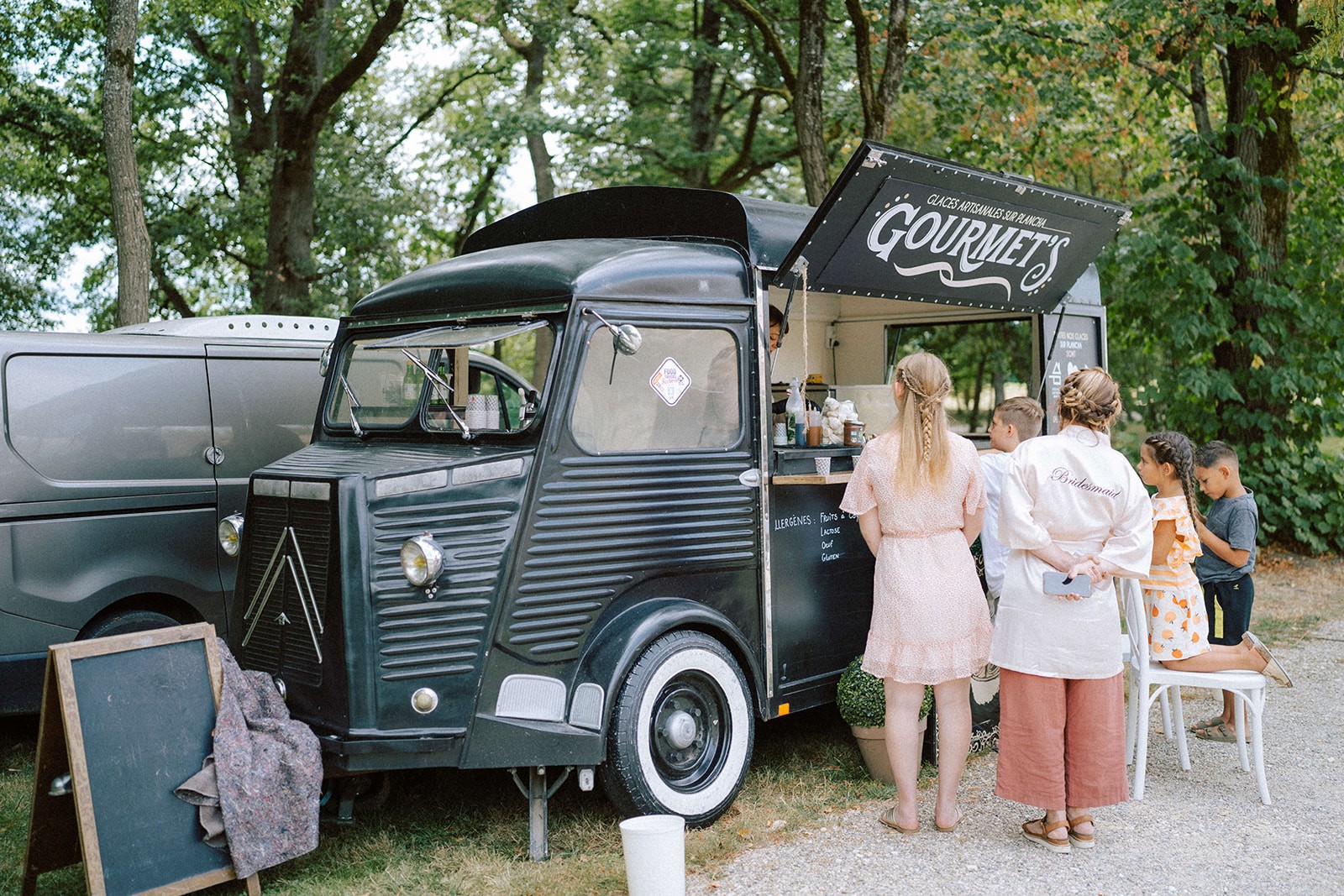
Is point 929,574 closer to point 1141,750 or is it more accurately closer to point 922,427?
point 922,427

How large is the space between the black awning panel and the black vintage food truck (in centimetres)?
2

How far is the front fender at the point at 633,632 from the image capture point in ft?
14.6

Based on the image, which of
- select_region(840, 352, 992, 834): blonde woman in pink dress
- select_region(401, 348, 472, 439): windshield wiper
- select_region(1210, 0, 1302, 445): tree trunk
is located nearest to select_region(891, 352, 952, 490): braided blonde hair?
select_region(840, 352, 992, 834): blonde woman in pink dress

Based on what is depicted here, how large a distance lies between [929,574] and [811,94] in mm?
6857

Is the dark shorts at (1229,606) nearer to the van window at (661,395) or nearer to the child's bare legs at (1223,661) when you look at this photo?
the child's bare legs at (1223,661)

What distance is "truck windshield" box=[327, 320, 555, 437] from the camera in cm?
473

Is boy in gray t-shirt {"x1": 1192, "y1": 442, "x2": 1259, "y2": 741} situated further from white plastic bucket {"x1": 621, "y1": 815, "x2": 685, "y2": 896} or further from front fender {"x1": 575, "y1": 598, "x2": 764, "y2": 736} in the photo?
white plastic bucket {"x1": 621, "y1": 815, "x2": 685, "y2": 896}

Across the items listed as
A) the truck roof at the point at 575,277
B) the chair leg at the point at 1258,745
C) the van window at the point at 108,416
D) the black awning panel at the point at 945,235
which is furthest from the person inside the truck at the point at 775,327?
the van window at the point at 108,416

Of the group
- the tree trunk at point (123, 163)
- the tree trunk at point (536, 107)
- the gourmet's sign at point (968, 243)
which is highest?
the tree trunk at point (536, 107)

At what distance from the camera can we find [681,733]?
15.5 feet

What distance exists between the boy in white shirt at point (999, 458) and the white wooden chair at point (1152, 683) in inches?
23.4

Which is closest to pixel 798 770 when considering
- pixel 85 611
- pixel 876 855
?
pixel 876 855

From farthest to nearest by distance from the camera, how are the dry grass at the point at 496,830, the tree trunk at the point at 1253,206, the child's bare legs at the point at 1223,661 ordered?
the tree trunk at the point at 1253,206, the child's bare legs at the point at 1223,661, the dry grass at the point at 496,830

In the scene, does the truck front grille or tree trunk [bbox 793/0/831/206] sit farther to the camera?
tree trunk [bbox 793/0/831/206]
